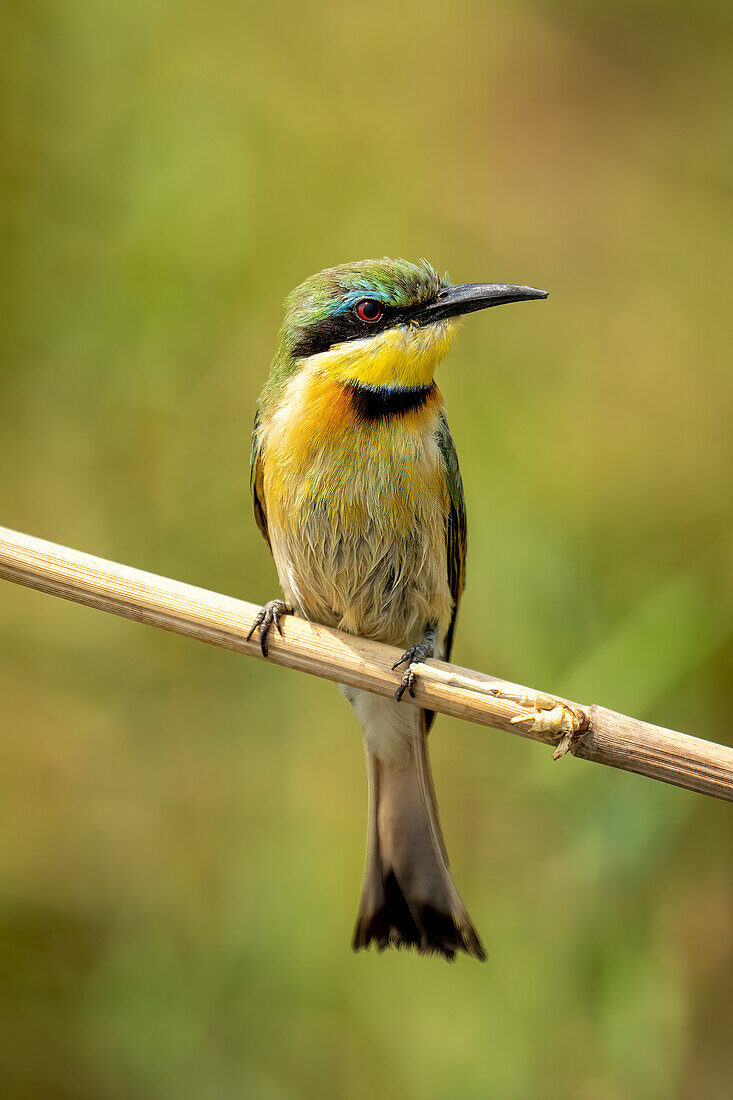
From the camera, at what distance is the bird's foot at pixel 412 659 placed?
2314mm

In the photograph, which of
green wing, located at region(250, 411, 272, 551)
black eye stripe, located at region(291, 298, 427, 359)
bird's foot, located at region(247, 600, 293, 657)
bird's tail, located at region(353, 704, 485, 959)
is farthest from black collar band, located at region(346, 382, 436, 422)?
bird's tail, located at region(353, 704, 485, 959)

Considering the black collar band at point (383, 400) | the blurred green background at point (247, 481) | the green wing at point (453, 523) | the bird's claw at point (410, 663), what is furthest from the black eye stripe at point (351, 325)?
the blurred green background at point (247, 481)

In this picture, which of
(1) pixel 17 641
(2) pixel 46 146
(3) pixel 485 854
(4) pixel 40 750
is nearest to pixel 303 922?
(3) pixel 485 854

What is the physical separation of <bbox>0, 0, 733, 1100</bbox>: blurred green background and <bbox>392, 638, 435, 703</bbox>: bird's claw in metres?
0.73

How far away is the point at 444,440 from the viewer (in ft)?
8.84

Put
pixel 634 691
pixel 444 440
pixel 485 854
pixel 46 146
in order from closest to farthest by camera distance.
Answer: pixel 444 440 → pixel 634 691 → pixel 485 854 → pixel 46 146

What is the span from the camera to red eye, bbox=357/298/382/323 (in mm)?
2469

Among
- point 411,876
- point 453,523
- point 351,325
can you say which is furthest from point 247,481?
point 411,876

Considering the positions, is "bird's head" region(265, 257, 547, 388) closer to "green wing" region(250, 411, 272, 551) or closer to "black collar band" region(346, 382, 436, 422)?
"black collar band" region(346, 382, 436, 422)

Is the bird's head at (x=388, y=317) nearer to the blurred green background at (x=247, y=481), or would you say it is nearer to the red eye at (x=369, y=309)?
the red eye at (x=369, y=309)

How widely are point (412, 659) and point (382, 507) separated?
15.8 inches

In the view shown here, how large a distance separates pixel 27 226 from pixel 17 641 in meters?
1.42

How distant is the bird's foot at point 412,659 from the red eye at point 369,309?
2.60ft

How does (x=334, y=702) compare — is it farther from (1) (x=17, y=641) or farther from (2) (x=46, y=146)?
(2) (x=46, y=146)
